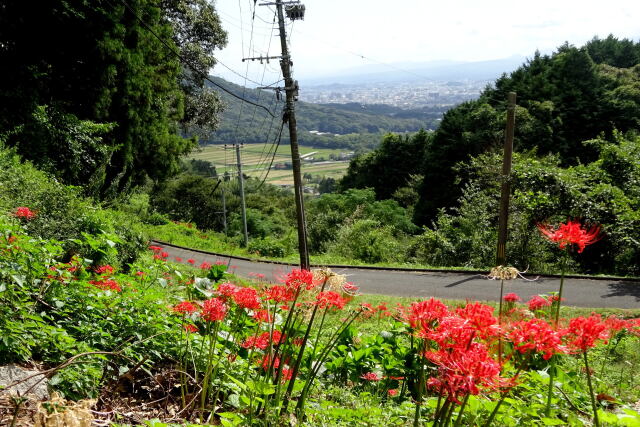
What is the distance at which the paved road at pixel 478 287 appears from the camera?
506 inches

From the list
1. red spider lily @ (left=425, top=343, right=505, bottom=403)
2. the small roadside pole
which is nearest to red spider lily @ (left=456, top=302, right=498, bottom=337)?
red spider lily @ (left=425, top=343, right=505, bottom=403)

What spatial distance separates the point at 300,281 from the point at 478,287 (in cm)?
1282

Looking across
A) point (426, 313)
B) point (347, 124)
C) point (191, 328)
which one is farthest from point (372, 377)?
point (347, 124)

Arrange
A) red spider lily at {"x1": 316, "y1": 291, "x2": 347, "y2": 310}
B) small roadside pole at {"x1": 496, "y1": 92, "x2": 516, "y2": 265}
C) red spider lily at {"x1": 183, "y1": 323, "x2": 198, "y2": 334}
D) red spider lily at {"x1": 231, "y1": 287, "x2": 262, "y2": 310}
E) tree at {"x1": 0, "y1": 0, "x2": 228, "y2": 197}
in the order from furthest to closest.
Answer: small roadside pole at {"x1": 496, "y1": 92, "x2": 516, "y2": 265}
tree at {"x1": 0, "y1": 0, "x2": 228, "y2": 197}
red spider lily at {"x1": 183, "y1": 323, "x2": 198, "y2": 334}
red spider lily at {"x1": 231, "y1": 287, "x2": 262, "y2": 310}
red spider lily at {"x1": 316, "y1": 291, "x2": 347, "y2": 310}

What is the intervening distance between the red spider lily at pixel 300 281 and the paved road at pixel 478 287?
8542mm

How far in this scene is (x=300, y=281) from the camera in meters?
2.76

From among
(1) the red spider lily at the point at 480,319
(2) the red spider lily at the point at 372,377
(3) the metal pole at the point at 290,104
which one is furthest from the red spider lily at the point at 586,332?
(3) the metal pole at the point at 290,104

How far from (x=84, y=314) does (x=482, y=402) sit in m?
2.71

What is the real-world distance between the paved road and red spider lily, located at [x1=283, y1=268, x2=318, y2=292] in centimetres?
854

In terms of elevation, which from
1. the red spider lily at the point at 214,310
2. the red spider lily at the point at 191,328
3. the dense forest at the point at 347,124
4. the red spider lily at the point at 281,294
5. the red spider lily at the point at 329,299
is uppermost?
the dense forest at the point at 347,124

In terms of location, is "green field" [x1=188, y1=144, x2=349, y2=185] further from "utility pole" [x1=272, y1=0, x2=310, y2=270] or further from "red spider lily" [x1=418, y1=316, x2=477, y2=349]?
"red spider lily" [x1=418, y1=316, x2=477, y2=349]

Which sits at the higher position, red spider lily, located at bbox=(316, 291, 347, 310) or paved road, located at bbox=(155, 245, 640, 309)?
red spider lily, located at bbox=(316, 291, 347, 310)

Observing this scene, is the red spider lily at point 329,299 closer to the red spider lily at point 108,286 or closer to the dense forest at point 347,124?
the red spider lily at point 108,286

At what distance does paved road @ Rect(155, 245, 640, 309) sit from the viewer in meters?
12.9
